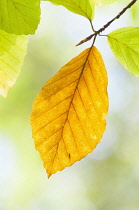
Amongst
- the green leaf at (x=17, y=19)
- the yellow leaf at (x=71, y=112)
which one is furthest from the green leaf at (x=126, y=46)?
the green leaf at (x=17, y=19)

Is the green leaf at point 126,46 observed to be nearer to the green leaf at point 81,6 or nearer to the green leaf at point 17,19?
the green leaf at point 81,6

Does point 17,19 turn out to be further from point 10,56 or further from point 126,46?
point 126,46

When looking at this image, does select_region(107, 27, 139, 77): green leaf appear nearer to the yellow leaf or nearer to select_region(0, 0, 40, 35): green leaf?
the yellow leaf

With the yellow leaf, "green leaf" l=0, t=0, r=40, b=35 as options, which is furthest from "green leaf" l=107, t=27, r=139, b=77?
"green leaf" l=0, t=0, r=40, b=35

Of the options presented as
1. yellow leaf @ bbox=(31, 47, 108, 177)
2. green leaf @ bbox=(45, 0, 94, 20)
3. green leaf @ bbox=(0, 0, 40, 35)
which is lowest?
yellow leaf @ bbox=(31, 47, 108, 177)

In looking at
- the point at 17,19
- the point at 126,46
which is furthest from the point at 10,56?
the point at 126,46

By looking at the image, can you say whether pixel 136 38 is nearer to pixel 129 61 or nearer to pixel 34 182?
pixel 129 61

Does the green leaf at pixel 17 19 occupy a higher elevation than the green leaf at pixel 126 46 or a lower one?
higher
